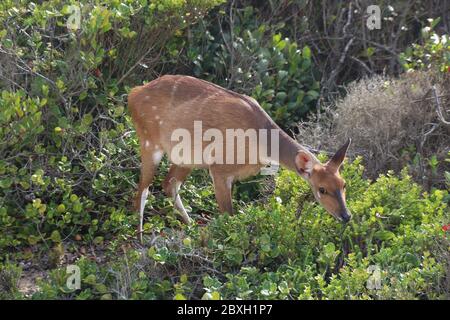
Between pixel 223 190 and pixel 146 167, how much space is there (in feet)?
2.39

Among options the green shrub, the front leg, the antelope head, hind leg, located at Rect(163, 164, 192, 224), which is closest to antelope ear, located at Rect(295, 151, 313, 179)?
the antelope head

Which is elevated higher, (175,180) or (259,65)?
(259,65)

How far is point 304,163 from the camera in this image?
7.88 metres

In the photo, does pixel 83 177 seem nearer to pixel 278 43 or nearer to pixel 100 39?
pixel 100 39

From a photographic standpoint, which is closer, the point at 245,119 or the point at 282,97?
the point at 245,119

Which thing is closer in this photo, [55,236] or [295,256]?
[295,256]

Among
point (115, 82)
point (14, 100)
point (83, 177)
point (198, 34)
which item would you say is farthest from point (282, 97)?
point (14, 100)

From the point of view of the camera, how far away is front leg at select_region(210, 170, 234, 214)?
8.20m

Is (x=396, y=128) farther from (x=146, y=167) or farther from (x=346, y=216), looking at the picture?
(x=146, y=167)

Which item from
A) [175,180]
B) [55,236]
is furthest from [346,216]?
[55,236]

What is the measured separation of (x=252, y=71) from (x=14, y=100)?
317 centimetres

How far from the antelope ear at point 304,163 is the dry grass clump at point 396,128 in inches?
52.5

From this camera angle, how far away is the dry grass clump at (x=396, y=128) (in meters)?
9.06

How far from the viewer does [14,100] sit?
25.6 ft
